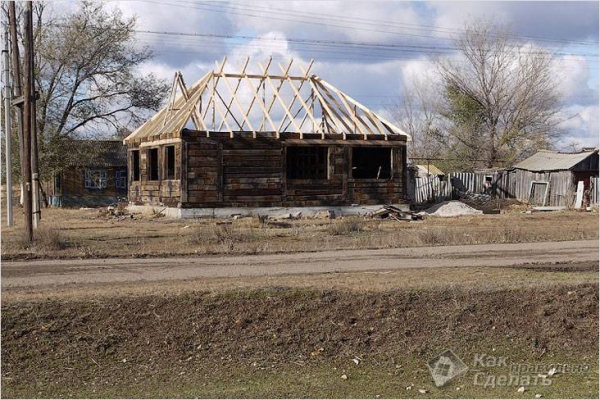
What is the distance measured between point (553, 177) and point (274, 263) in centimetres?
2752

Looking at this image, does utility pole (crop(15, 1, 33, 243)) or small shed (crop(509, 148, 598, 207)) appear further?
small shed (crop(509, 148, 598, 207))

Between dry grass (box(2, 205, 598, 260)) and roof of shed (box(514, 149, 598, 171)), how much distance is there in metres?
9.25

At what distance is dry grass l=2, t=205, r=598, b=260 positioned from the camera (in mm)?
18141

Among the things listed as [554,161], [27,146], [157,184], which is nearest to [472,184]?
[554,161]

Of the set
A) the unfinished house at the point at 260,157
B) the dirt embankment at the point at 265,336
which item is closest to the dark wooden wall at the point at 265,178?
the unfinished house at the point at 260,157

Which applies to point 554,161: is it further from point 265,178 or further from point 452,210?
point 265,178

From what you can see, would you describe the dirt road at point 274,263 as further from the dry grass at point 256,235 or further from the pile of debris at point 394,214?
the pile of debris at point 394,214

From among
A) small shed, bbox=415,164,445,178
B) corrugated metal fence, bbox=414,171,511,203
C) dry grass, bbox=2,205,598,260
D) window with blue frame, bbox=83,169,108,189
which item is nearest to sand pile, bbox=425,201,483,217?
dry grass, bbox=2,205,598,260

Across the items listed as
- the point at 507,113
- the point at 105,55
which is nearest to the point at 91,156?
the point at 105,55

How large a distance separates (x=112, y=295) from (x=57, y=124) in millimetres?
31324

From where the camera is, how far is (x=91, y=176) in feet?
145

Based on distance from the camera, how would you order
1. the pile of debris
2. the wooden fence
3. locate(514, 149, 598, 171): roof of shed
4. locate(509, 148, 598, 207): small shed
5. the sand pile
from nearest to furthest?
the pile of debris, the sand pile, the wooden fence, locate(509, 148, 598, 207): small shed, locate(514, 149, 598, 171): roof of shed

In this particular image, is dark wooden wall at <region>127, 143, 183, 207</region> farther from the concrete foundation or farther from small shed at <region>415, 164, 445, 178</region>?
small shed at <region>415, 164, 445, 178</region>

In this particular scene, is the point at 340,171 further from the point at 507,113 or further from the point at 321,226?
the point at 507,113
